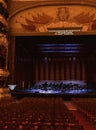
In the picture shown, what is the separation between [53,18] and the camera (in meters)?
15.9

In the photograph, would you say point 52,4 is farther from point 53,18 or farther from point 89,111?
point 89,111

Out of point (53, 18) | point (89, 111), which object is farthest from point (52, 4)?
point (89, 111)

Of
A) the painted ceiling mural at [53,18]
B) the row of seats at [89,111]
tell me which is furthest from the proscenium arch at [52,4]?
the row of seats at [89,111]

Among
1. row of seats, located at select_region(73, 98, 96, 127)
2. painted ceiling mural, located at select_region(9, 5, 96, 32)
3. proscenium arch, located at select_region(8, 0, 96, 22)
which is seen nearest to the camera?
row of seats, located at select_region(73, 98, 96, 127)

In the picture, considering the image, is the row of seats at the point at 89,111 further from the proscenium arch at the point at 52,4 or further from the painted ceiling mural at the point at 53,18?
the proscenium arch at the point at 52,4

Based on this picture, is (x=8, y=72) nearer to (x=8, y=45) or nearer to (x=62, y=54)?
(x=8, y=45)

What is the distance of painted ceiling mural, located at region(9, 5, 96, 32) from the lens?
1573 centimetres

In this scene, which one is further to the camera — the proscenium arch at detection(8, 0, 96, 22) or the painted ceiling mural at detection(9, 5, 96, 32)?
the proscenium arch at detection(8, 0, 96, 22)

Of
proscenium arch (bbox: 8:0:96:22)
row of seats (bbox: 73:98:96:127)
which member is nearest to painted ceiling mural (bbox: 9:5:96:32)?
proscenium arch (bbox: 8:0:96:22)

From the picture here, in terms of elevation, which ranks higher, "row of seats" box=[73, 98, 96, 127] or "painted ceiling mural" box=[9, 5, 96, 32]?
"painted ceiling mural" box=[9, 5, 96, 32]

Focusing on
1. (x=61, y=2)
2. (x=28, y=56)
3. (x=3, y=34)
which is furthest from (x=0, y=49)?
(x=28, y=56)

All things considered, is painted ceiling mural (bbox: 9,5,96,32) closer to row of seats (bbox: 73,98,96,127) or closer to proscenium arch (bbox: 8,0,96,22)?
proscenium arch (bbox: 8,0,96,22)

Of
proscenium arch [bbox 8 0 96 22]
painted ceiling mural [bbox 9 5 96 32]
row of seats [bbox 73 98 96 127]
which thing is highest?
proscenium arch [bbox 8 0 96 22]

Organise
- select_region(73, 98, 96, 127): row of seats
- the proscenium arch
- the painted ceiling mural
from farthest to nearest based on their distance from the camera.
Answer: the proscenium arch → the painted ceiling mural → select_region(73, 98, 96, 127): row of seats
